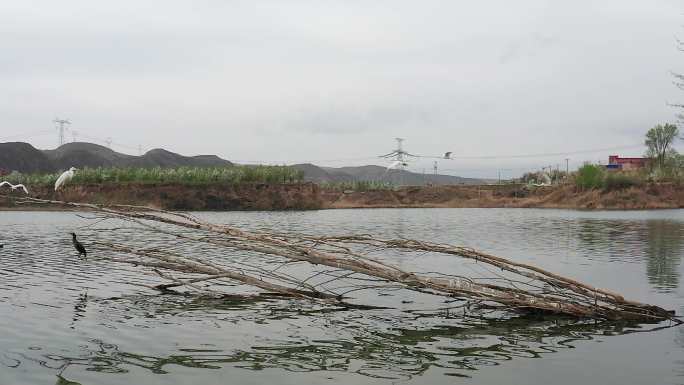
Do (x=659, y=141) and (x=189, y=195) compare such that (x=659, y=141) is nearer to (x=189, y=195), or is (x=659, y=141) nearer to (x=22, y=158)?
(x=189, y=195)

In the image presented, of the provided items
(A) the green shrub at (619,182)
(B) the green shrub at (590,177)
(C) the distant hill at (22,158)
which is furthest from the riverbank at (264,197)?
(C) the distant hill at (22,158)

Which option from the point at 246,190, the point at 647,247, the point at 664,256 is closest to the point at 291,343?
the point at 664,256

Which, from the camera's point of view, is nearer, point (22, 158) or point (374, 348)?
point (374, 348)

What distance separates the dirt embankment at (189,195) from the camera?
264 feet

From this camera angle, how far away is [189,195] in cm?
8100

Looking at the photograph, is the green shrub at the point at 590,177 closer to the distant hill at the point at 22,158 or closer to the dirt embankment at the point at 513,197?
the dirt embankment at the point at 513,197

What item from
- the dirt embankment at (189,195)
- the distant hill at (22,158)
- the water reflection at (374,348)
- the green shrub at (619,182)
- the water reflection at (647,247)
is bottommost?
the water reflection at (374,348)

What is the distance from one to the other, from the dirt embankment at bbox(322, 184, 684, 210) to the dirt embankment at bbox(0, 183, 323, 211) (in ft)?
42.4

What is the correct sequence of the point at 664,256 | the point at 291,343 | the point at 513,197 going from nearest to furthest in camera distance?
the point at 291,343
the point at 664,256
the point at 513,197

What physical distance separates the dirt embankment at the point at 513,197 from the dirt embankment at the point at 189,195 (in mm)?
12930

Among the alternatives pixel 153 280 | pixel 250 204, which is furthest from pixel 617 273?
pixel 250 204

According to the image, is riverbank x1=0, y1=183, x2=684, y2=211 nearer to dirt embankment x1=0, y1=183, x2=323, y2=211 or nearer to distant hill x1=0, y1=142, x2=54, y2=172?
dirt embankment x1=0, y1=183, x2=323, y2=211

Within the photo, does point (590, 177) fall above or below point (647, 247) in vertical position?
above

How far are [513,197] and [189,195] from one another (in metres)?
52.2
